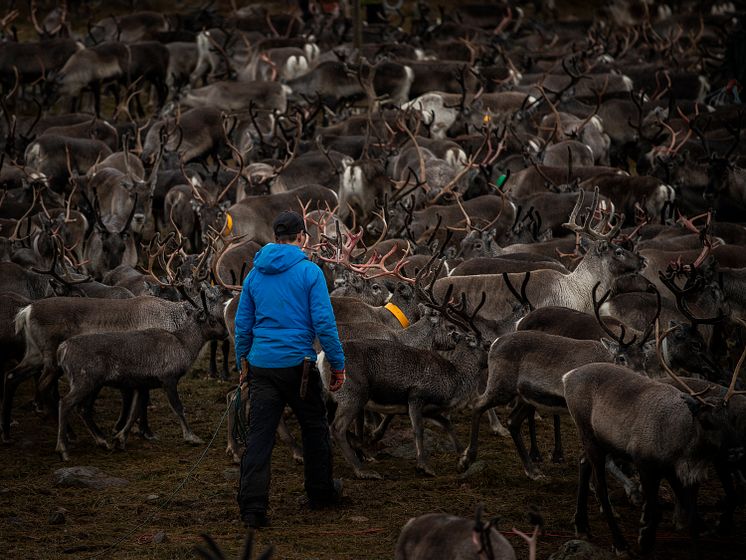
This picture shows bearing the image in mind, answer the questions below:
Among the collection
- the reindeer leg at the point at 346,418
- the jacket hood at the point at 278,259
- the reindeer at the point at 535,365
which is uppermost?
the jacket hood at the point at 278,259

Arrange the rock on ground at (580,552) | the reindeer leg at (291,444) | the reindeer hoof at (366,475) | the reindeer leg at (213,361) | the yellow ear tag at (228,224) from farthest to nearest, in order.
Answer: the yellow ear tag at (228,224)
the reindeer leg at (213,361)
the reindeer leg at (291,444)
the reindeer hoof at (366,475)
the rock on ground at (580,552)

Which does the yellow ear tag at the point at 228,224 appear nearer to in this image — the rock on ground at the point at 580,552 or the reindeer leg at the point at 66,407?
the reindeer leg at the point at 66,407

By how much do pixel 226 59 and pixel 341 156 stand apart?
298 inches

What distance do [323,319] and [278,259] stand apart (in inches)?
17.9

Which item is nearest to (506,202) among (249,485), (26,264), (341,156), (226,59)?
(341,156)

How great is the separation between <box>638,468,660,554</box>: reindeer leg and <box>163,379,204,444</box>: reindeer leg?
385 centimetres

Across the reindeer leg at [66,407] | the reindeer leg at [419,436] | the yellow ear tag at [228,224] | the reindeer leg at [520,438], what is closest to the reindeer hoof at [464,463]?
the reindeer leg at [419,436]

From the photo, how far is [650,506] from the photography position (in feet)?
21.3

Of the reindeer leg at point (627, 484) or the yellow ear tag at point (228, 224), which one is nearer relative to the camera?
the reindeer leg at point (627, 484)

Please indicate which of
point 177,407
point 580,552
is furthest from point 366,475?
point 580,552

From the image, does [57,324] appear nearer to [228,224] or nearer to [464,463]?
[464,463]

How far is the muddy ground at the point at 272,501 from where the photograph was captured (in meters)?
6.78

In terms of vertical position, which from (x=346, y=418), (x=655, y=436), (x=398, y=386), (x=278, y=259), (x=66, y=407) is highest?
(x=278, y=259)

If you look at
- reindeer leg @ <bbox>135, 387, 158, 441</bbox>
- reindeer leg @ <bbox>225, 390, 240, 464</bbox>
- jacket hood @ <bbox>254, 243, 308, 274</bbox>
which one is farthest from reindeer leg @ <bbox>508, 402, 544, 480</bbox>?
reindeer leg @ <bbox>135, 387, 158, 441</bbox>
